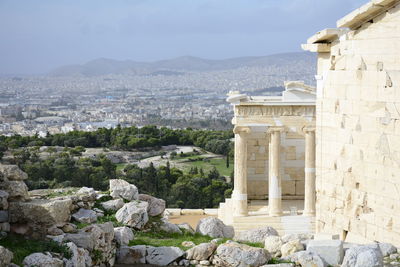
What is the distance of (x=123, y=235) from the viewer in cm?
1199

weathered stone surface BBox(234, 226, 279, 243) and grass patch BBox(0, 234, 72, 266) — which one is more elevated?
grass patch BBox(0, 234, 72, 266)

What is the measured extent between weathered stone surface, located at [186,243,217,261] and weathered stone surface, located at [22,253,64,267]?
99.8 inches

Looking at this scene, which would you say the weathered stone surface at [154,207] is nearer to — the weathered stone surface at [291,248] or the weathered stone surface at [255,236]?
the weathered stone surface at [255,236]

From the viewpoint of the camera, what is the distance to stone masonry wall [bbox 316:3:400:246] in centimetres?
1047

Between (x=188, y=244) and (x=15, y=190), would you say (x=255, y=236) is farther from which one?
(x=15, y=190)

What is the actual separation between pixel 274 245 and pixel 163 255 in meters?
1.94

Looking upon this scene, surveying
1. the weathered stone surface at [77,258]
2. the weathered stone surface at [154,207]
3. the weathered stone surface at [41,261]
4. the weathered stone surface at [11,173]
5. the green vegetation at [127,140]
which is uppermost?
the weathered stone surface at [11,173]

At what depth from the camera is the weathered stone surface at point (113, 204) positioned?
47.2 feet

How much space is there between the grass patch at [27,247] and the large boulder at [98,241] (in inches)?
17.8

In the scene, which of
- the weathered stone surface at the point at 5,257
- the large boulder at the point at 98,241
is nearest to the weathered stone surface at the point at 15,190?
the large boulder at the point at 98,241

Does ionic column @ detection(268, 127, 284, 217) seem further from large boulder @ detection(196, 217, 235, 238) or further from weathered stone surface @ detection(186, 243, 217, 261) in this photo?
weathered stone surface @ detection(186, 243, 217, 261)

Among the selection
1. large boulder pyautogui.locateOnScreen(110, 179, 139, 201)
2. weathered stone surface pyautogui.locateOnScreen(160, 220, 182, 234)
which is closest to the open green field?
large boulder pyautogui.locateOnScreen(110, 179, 139, 201)

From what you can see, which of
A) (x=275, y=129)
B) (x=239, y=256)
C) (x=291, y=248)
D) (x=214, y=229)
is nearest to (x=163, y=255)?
(x=239, y=256)

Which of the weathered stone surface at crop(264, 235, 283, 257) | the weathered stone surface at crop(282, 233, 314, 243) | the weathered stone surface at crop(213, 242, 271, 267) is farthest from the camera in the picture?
the weathered stone surface at crop(282, 233, 314, 243)
